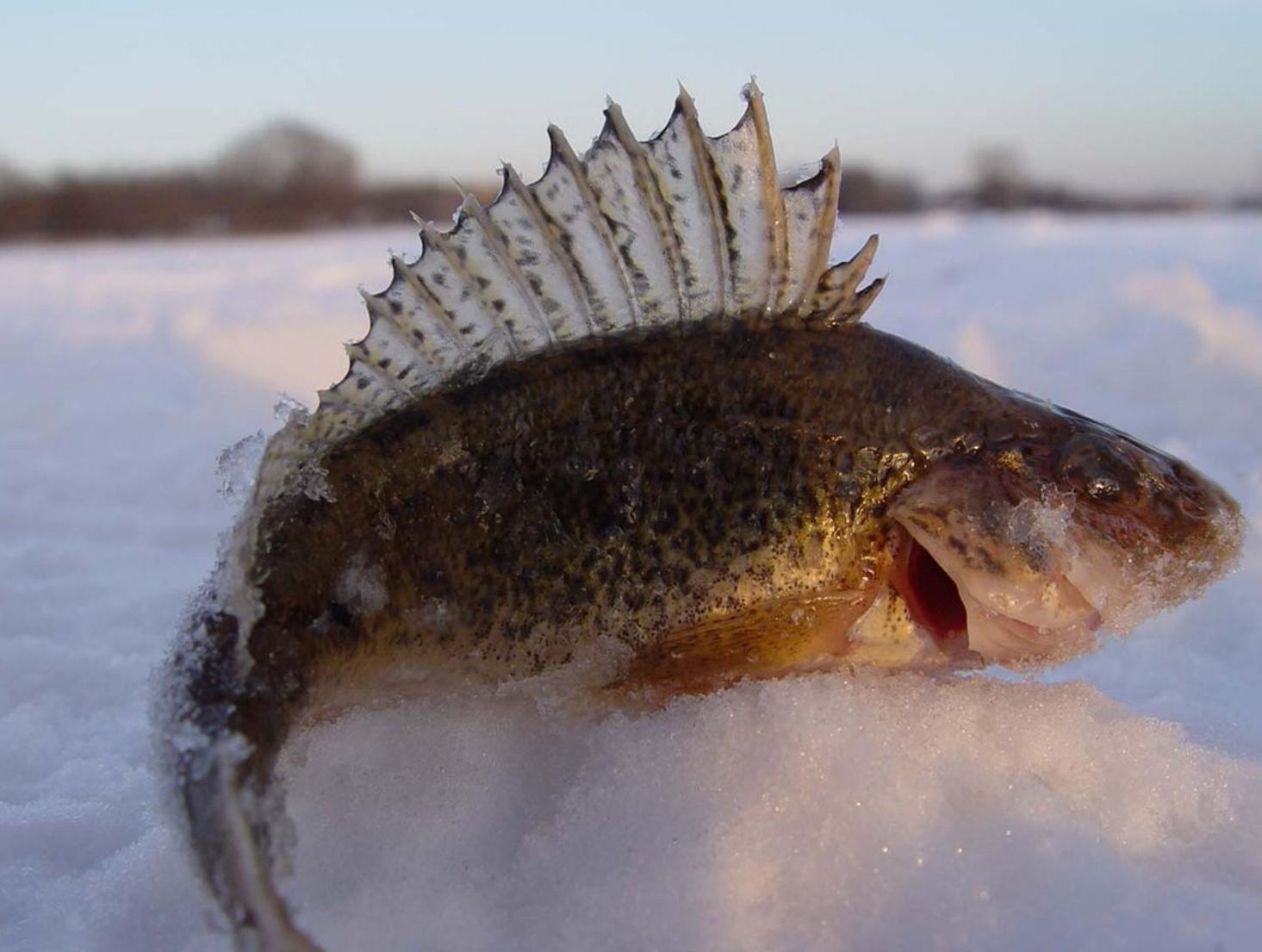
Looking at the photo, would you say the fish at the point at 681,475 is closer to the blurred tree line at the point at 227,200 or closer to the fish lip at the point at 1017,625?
the fish lip at the point at 1017,625

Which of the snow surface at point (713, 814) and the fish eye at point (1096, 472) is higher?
the fish eye at point (1096, 472)

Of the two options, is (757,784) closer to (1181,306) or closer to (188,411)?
(188,411)

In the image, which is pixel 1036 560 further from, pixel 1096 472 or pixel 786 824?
pixel 786 824

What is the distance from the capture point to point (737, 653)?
76.7 inches

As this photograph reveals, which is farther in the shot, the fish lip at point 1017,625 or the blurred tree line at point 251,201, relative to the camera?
the blurred tree line at point 251,201

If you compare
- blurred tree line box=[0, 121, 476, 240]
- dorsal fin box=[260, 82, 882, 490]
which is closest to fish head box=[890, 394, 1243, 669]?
dorsal fin box=[260, 82, 882, 490]

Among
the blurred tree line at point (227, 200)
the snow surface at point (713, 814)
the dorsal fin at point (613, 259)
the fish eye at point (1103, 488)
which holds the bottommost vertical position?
the blurred tree line at point (227, 200)

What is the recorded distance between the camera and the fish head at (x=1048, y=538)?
195 cm

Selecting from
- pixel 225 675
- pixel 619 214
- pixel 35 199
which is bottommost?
pixel 35 199

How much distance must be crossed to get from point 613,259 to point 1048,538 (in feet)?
3.10

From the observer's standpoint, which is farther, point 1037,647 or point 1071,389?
point 1071,389

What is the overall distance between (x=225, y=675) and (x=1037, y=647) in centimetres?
144

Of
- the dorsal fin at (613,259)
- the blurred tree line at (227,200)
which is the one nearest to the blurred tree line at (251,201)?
the blurred tree line at (227,200)

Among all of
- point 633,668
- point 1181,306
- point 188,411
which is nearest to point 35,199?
point 188,411
